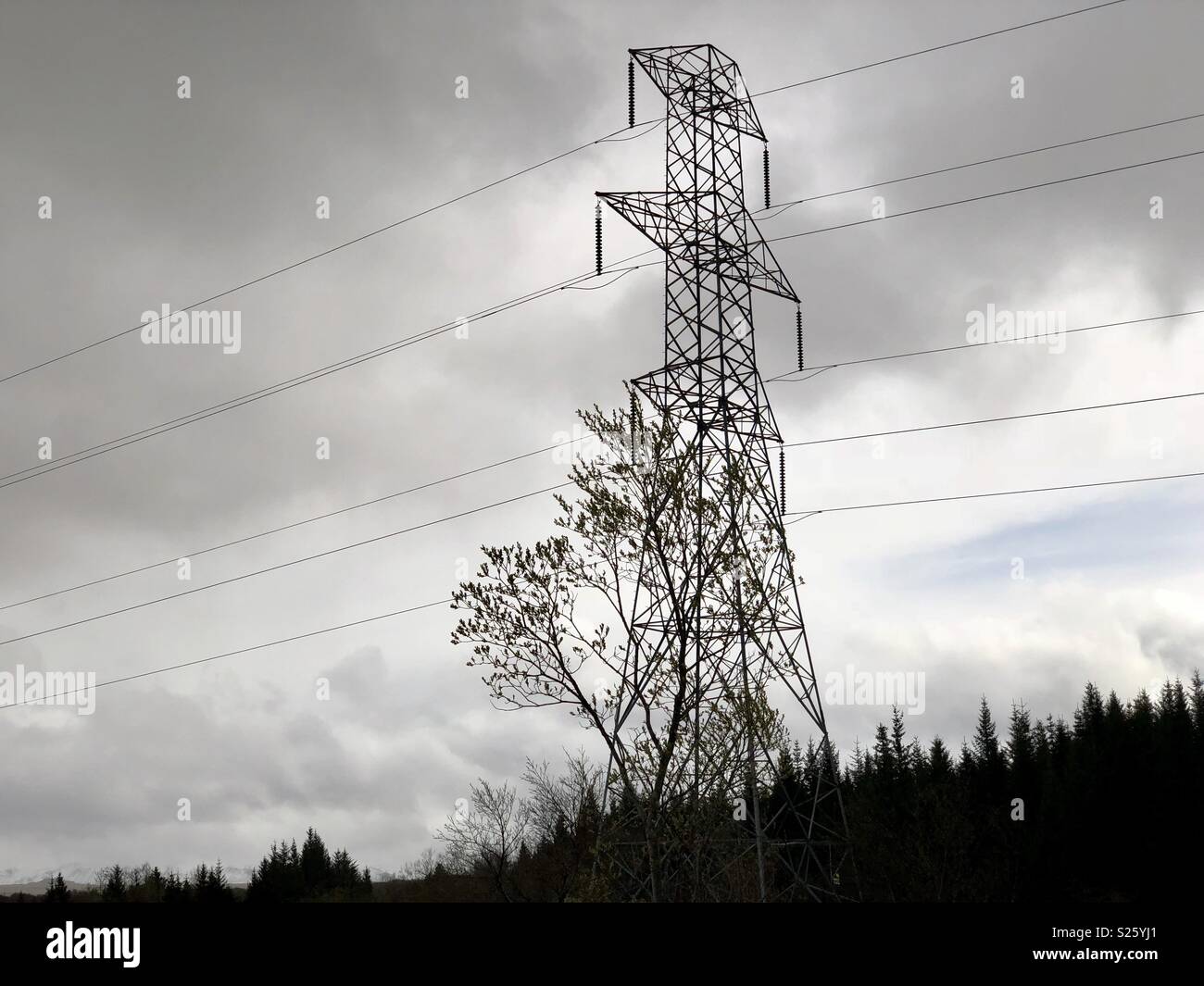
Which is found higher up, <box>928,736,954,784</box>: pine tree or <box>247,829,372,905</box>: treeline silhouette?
<box>928,736,954,784</box>: pine tree

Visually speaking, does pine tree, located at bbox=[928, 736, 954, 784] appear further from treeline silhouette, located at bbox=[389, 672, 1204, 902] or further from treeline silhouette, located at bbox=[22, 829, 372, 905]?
treeline silhouette, located at bbox=[22, 829, 372, 905]

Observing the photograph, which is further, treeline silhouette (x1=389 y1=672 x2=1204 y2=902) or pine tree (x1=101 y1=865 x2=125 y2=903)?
pine tree (x1=101 y1=865 x2=125 y2=903)

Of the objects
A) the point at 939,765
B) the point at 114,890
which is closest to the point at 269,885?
the point at 114,890

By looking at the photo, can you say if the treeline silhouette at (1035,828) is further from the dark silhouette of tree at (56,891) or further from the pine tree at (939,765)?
the dark silhouette of tree at (56,891)

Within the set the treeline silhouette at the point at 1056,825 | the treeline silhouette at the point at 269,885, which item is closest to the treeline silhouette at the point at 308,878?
the treeline silhouette at the point at 269,885

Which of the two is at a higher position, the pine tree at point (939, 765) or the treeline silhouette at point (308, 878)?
the pine tree at point (939, 765)

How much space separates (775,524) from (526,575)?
7.20 meters

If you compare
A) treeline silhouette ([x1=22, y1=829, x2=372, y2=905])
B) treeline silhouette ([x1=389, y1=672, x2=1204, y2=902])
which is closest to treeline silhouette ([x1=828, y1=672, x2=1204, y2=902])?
treeline silhouette ([x1=389, y1=672, x2=1204, y2=902])

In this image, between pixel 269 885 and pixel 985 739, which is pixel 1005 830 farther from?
pixel 269 885

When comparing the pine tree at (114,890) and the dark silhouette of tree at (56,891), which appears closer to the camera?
the dark silhouette of tree at (56,891)

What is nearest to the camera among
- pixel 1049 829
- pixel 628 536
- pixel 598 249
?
pixel 628 536
